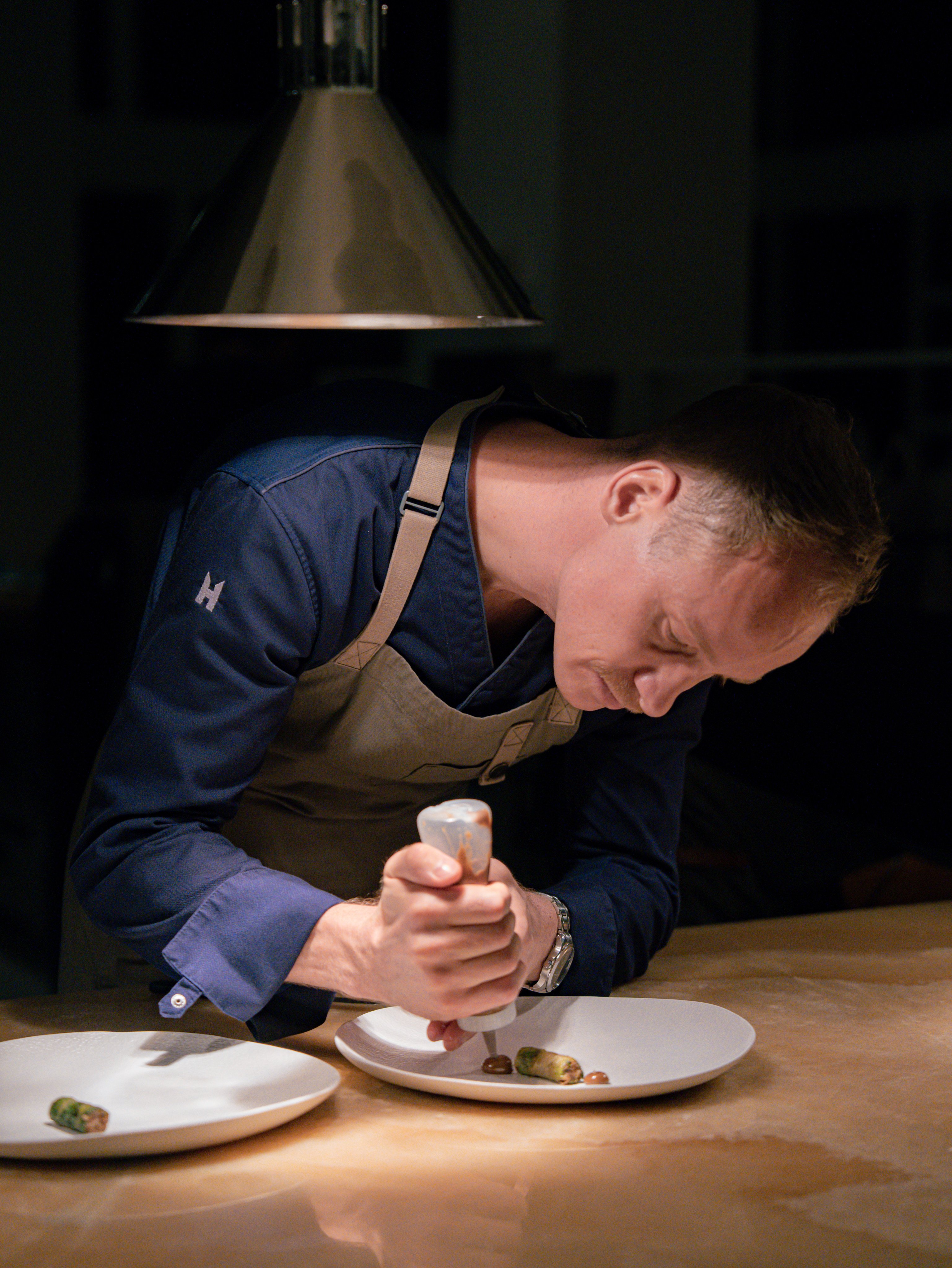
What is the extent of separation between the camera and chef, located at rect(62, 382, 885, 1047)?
1382 millimetres

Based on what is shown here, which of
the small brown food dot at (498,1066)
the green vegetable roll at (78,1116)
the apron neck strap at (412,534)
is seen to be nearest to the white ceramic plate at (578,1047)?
the small brown food dot at (498,1066)

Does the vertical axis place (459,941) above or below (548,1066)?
above

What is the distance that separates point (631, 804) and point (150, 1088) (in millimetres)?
694

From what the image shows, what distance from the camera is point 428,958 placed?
4.17 ft

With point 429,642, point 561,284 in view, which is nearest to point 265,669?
point 429,642

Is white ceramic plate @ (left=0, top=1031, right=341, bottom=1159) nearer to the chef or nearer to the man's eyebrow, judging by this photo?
the chef

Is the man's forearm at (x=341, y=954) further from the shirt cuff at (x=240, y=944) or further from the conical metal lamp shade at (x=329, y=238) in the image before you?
the conical metal lamp shade at (x=329, y=238)

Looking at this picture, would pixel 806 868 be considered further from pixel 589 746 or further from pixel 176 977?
pixel 176 977

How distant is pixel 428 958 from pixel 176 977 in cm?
34

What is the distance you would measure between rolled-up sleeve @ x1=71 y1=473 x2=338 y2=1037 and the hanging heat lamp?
0.24 m

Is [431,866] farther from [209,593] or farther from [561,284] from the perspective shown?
[561,284]

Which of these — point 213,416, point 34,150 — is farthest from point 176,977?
point 34,150

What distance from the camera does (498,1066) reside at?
137 centimetres

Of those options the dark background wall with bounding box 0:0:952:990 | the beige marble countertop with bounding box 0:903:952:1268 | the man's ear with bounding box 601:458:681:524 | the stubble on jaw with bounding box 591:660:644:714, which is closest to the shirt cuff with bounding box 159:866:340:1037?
the beige marble countertop with bounding box 0:903:952:1268
